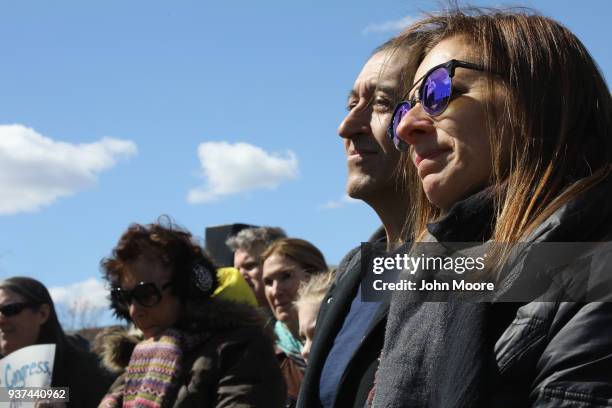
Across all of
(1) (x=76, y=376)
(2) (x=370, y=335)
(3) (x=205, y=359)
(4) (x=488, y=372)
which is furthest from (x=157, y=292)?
(4) (x=488, y=372)

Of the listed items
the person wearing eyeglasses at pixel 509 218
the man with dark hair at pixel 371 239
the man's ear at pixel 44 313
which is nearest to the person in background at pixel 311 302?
the man with dark hair at pixel 371 239

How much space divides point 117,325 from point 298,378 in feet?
3.67

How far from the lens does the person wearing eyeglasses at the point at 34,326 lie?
5672 millimetres

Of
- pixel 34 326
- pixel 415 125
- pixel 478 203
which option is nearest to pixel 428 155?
pixel 415 125

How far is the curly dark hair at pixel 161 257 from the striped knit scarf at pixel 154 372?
274 millimetres

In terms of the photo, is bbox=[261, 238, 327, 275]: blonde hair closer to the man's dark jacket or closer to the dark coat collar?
the man's dark jacket

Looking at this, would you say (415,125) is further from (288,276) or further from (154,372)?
(288,276)

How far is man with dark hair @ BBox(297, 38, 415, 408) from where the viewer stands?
2.69m

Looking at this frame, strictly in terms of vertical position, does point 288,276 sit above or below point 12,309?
above

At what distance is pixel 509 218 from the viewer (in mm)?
1970

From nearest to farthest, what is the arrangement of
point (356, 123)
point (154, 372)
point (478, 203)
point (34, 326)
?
point (478, 203) < point (356, 123) < point (154, 372) < point (34, 326)

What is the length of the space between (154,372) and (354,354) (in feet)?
6.85

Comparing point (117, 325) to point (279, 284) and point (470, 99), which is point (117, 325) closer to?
point (279, 284)

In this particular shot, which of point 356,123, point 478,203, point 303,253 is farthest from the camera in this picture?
point 303,253
